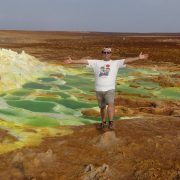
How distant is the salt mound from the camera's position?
43.9 ft

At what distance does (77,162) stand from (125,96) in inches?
264

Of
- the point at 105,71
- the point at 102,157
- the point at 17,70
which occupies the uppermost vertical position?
the point at 105,71

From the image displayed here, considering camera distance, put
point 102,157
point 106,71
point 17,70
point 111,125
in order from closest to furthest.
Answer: point 102,157
point 106,71
point 111,125
point 17,70

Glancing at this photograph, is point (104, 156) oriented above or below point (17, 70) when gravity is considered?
below

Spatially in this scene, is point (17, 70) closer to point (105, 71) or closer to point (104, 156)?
point (105, 71)

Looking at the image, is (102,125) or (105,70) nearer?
(105,70)

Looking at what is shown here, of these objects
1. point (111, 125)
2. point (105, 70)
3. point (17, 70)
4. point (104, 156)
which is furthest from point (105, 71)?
point (17, 70)

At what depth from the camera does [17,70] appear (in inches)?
582

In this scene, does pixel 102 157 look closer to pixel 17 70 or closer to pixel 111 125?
pixel 111 125

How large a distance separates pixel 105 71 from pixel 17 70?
26.3ft

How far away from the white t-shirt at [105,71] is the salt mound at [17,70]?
5.99 metres

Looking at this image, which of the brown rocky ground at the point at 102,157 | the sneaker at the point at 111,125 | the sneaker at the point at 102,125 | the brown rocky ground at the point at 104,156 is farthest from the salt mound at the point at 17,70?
the brown rocky ground at the point at 102,157

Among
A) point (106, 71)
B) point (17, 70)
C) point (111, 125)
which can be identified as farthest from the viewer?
point (17, 70)

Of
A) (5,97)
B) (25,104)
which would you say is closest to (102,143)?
(25,104)
